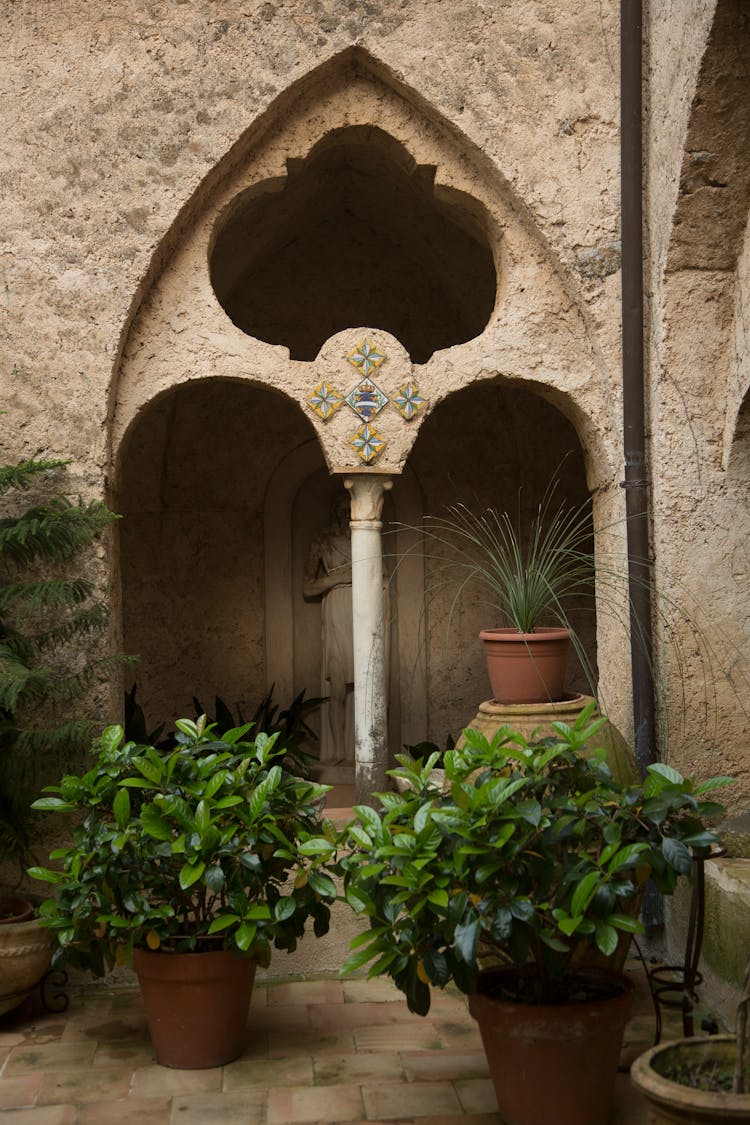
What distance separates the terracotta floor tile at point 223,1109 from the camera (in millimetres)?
3170

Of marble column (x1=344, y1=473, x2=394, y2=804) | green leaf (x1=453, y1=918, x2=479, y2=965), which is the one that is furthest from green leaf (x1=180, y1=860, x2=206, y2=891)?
marble column (x1=344, y1=473, x2=394, y2=804)

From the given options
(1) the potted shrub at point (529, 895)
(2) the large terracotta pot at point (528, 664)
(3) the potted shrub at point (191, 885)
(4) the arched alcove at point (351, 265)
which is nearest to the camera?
(1) the potted shrub at point (529, 895)

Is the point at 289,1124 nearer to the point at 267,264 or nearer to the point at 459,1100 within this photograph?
the point at 459,1100

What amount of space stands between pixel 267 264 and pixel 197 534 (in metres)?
1.67

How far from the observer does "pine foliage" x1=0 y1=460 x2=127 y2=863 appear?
389 centimetres

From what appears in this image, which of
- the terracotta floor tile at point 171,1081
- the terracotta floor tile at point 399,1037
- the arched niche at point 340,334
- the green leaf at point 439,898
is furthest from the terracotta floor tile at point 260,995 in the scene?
the arched niche at point 340,334

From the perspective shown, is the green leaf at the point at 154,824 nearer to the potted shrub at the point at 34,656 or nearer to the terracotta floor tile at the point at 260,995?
the potted shrub at the point at 34,656

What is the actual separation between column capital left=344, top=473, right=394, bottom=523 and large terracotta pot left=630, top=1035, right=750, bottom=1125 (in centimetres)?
262

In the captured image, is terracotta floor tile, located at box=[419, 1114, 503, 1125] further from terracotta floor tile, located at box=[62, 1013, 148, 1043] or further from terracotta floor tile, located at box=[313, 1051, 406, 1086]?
terracotta floor tile, located at box=[62, 1013, 148, 1043]

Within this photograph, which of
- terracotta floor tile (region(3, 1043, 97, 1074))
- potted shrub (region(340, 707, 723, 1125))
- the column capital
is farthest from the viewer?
the column capital

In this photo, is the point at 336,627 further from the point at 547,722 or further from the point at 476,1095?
the point at 476,1095

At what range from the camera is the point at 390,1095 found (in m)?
3.31

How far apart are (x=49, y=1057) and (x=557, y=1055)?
1.75 m

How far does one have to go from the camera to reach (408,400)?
15.2 feet
